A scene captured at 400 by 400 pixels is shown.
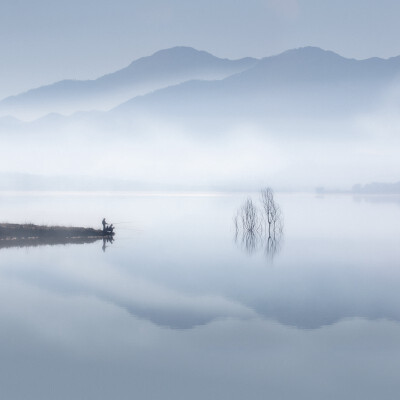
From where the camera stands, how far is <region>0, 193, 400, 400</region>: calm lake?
56.7 feet

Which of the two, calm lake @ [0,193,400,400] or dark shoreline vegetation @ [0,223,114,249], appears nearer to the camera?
calm lake @ [0,193,400,400]

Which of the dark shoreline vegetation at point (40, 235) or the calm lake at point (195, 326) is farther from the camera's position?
the dark shoreline vegetation at point (40, 235)

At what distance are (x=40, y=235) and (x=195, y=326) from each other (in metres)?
33.3

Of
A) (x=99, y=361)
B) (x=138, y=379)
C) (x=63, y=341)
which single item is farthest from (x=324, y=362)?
(x=63, y=341)

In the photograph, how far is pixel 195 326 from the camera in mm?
24672

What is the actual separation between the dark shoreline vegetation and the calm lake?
153 inches

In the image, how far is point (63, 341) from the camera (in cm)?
2170

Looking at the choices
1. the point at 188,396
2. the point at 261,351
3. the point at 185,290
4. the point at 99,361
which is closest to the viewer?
the point at 188,396

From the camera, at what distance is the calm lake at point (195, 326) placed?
56.7 ft

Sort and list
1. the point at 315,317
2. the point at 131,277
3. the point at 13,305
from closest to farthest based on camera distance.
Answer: the point at 315,317, the point at 13,305, the point at 131,277

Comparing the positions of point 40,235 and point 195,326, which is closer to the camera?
point 195,326

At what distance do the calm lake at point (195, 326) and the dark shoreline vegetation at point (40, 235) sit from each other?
12.7 ft

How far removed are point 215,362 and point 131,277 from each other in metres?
19.6

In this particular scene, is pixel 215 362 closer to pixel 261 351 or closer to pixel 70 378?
pixel 261 351
